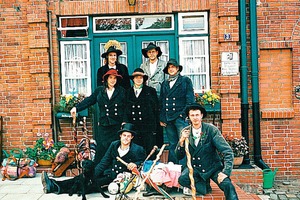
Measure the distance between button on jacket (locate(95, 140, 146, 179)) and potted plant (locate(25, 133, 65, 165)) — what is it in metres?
1.73

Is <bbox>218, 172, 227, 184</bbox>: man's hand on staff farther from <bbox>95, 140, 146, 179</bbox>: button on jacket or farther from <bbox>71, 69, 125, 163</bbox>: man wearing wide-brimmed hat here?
<bbox>71, 69, 125, 163</bbox>: man wearing wide-brimmed hat

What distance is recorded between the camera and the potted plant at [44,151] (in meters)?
7.66

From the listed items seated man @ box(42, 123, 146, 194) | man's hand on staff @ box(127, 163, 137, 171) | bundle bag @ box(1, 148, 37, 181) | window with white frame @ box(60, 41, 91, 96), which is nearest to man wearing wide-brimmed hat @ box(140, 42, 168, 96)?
seated man @ box(42, 123, 146, 194)

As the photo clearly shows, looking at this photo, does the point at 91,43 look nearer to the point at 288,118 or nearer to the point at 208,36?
the point at 208,36

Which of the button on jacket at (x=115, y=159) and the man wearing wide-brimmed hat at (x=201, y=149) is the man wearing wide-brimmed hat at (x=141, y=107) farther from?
the man wearing wide-brimmed hat at (x=201, y=149)

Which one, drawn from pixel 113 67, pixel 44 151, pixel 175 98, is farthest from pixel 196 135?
pixel 44 151

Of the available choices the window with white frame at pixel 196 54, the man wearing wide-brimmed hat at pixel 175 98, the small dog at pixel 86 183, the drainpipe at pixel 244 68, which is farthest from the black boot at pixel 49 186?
the drainpipe at pixel 244 68

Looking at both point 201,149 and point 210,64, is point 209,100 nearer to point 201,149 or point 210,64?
point 210,64

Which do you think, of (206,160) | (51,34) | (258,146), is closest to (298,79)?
(258,146)

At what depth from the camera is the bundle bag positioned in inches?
283

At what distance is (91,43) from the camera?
828cm

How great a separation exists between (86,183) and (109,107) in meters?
1.33

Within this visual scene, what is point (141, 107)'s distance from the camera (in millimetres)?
6832

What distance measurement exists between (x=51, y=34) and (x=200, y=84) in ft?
9.96
